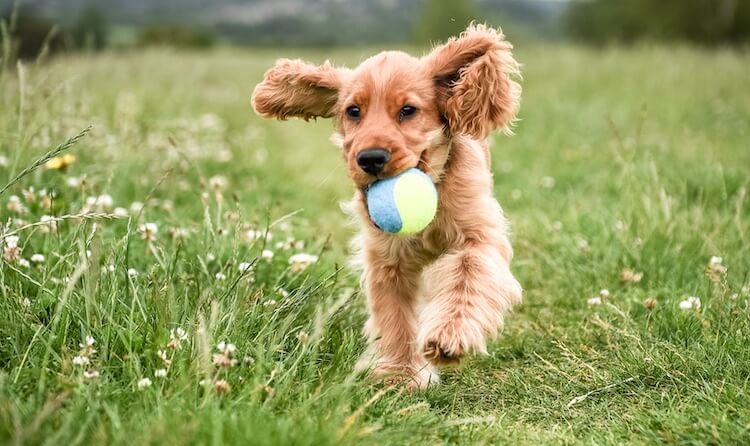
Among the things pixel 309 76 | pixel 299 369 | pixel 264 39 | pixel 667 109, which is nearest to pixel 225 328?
pixel 299 369

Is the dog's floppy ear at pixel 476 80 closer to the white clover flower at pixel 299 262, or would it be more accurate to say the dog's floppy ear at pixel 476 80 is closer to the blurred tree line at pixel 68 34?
the white clover flower at pixel 299 262

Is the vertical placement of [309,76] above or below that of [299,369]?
above

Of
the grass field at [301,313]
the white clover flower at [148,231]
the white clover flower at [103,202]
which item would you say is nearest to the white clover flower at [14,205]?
the grass field at [301,313]

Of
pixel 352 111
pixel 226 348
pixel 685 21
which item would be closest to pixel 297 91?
pixel 352 111

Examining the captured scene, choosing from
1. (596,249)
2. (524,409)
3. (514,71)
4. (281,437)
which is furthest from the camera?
(596,249)

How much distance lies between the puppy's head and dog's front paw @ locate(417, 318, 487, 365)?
54 centimetres

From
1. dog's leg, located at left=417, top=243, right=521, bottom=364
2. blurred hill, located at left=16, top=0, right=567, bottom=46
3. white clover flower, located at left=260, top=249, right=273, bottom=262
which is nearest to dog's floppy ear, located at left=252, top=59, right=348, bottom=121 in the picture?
white clover flower, located at left=260, top=249, right=273, bottom=262

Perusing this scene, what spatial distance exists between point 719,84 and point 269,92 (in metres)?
7.69

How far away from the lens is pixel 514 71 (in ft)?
9.59

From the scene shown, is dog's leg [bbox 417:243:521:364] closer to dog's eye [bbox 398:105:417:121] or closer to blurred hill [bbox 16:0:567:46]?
dog's eye [bbox 398:105:417:121]

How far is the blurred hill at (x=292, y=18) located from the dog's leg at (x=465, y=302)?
30611 mm

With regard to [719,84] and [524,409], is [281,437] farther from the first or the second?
[719,84]

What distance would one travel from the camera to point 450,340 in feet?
7.95

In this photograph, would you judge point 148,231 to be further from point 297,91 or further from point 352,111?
point 352,111
